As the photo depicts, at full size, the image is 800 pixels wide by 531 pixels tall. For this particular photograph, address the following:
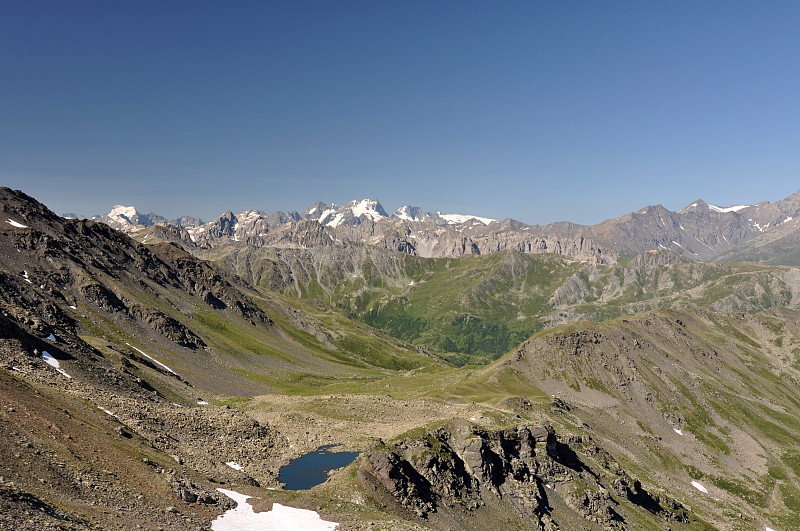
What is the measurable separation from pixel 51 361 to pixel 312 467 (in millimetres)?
55070

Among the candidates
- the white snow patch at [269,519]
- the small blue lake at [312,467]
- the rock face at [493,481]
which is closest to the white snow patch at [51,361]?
the small blue lake at [312,467]

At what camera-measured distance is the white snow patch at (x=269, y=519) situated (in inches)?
1953

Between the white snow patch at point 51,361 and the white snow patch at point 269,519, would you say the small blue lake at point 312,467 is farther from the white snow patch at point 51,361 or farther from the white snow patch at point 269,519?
the white snow patch at point 51,361

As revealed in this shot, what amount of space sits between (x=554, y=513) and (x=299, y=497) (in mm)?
57902

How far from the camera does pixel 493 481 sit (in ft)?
278

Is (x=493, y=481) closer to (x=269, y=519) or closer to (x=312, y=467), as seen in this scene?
(x=312, y=467)

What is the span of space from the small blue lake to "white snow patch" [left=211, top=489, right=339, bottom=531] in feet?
71.4

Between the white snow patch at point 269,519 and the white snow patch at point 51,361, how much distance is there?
50.6 m

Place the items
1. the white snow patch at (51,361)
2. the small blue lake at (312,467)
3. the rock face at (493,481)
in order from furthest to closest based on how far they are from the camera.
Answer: the white snow patch at (51,361) < the small blue lake at (312,467) < the rock face at (493,481)

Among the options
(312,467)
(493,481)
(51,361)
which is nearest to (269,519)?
(312,467)

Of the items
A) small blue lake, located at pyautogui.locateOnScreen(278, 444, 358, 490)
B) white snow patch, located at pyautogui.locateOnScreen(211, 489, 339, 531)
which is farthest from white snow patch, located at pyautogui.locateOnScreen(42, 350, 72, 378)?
white snow patch, located at pyautogui.locateOnScreen(211, 489, 339, 531)

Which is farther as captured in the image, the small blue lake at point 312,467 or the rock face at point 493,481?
the small blue lake at point 312,467

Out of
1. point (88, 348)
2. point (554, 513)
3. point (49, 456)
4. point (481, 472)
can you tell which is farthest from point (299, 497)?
point (88, 348)

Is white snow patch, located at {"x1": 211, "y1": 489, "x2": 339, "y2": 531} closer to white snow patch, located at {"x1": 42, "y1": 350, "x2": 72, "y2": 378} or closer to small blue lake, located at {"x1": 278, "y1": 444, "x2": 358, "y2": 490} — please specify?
small blue lake, located at {"x1": 278, "y1": 444, "x2": 358, "y2": 490}
